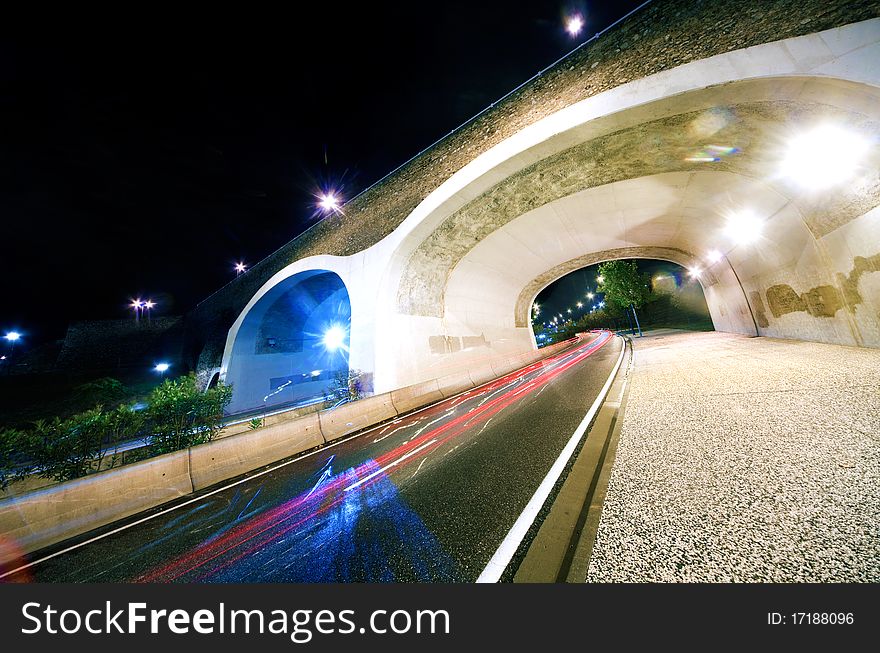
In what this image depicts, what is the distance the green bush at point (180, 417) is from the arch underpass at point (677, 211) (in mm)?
4519

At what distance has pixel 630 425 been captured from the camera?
3.82 meters

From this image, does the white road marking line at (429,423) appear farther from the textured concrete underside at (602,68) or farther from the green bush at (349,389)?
the textured concrete underside at (602,68)

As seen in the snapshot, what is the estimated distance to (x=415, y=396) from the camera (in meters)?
9.02

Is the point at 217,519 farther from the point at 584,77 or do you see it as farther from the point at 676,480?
the point at 584,77

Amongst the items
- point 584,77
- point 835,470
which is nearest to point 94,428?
point 835,470

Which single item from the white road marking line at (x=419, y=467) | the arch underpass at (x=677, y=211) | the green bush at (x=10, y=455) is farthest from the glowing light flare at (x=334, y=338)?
the white road marking line at (x=419, y=467)

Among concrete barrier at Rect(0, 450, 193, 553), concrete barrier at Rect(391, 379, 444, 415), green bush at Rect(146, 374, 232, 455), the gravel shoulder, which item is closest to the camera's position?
the gravel shoulder

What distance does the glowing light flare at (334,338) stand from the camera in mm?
18922

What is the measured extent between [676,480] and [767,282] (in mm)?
11986

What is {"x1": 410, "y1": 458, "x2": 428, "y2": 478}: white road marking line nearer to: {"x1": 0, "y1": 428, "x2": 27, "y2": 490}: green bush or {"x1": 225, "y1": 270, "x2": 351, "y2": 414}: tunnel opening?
{"x1": 0, "y1": 428, "x2": 27, "y2": 490}: green bush

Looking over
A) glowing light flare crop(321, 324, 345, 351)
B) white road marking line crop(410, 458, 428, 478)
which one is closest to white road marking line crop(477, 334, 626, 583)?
white road marking line crop(410, 458, 428, 478)

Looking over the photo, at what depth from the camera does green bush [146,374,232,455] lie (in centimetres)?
642

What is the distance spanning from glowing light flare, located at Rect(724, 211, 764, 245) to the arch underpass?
0.06m

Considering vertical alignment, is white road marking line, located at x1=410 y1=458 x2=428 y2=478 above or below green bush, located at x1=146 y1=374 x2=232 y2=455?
below
